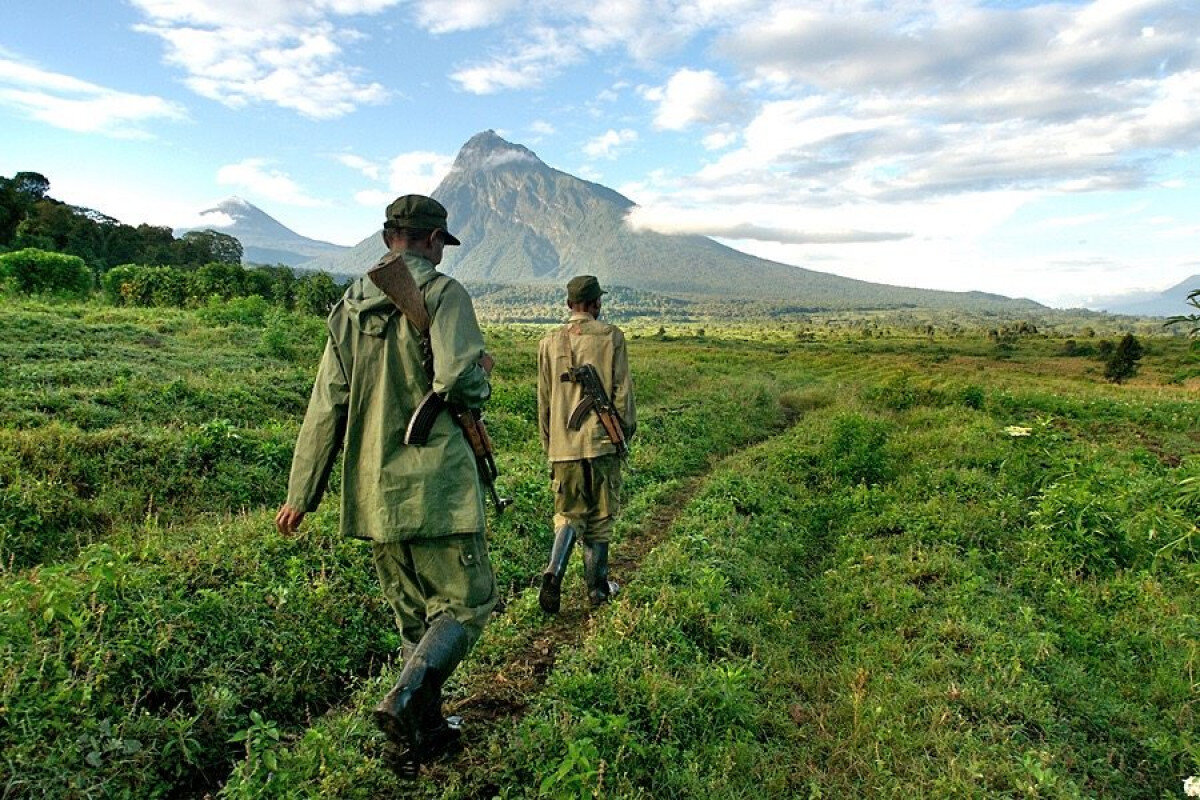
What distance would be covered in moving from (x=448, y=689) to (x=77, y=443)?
5.96m

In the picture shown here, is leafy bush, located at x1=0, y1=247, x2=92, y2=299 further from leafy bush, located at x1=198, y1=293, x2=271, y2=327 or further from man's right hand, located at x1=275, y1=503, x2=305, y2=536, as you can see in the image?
man's right hand, located at x1=275, y1=503, x2=305, y2=536

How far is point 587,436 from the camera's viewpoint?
604 cm

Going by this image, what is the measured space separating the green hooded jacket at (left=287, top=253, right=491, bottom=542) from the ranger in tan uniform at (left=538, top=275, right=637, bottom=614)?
2.49m

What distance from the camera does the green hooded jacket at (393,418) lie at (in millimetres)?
3436

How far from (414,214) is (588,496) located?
10.8 feet

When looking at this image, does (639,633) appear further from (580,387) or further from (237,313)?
(237,313)

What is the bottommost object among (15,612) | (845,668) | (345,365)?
(845,668)

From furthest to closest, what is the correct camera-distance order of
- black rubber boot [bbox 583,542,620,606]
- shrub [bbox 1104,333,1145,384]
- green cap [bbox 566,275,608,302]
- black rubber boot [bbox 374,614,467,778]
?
shrub [bbox 1104,333,1145,384], green cap [bbox 566,275,608,302], black rubber boot [bbox 583,542,620,606], black rubber boot [bbox 374,614,467,778]

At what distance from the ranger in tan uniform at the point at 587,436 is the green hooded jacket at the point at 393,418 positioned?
8.18ft

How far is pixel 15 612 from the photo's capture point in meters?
3.83

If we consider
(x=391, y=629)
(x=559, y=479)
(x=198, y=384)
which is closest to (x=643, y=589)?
(x=559, y=479)

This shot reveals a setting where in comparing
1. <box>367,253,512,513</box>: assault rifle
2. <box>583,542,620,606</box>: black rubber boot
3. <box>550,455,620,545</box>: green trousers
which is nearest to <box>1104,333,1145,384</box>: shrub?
<box>550,455,620,545</box>: green trousers

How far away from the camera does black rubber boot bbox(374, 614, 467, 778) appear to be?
3.29 meters

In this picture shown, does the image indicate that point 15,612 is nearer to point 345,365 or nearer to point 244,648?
point 244,648
